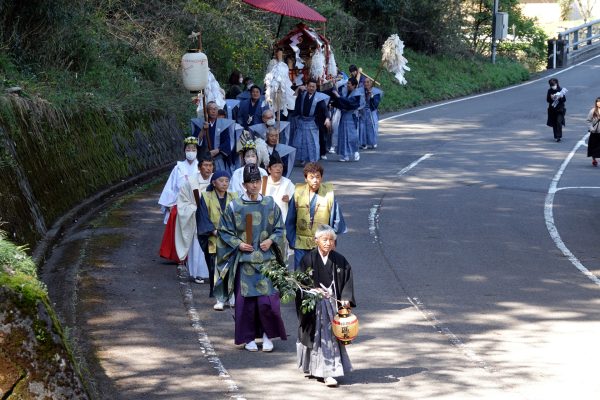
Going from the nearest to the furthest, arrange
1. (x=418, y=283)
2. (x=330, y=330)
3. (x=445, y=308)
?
(x=330, y=330) → (x=445, y=308) → (x=418, y=283)

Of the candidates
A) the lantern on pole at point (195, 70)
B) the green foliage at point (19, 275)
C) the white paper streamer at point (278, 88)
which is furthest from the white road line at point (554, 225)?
the green foliage at point (19, 275)

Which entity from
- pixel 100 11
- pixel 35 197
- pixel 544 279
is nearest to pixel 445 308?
pixel 544 279

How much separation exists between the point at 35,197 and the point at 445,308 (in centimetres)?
623

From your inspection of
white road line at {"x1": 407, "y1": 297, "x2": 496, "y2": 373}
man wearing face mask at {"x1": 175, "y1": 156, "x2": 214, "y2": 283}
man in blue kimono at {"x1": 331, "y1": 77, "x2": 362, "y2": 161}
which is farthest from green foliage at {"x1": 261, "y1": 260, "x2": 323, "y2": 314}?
man in blue kimono at {"x1": 331, "y1": 77, "x2": 362, "y2": 161}

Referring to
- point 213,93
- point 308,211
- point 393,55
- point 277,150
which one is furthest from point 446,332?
point 393,55

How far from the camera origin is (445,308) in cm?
1212

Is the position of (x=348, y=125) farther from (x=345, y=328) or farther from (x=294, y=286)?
(x=345, y=328)

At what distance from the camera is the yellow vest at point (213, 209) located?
12204mm

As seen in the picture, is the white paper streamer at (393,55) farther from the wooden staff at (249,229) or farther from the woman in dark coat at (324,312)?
the woman in dark coat at (324,312)

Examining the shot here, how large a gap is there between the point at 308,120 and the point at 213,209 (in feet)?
32.3

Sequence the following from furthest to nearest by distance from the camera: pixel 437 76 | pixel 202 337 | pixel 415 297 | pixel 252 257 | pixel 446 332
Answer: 1. pixel 437 76
2. pixel 415 297
3. pixel 446 332
4. pixel 202 337
5. pixel 252 257

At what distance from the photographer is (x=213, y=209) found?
12.2 meters

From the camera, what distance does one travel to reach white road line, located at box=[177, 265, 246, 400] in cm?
940

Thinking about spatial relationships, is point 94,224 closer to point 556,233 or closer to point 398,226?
point 398,226
